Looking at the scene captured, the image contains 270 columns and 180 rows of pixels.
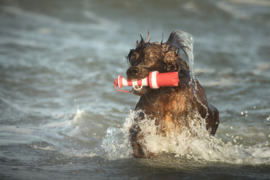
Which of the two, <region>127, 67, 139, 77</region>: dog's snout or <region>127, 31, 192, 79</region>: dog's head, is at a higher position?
<region>127, 31, 192, 79</region>: dog's head

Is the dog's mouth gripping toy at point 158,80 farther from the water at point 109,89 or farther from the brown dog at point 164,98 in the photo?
the water at point 109,89

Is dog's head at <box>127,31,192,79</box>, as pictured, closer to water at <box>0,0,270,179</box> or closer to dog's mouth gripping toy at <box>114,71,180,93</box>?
dog's mouth gripping toy at <box>114,71,180,93</box>

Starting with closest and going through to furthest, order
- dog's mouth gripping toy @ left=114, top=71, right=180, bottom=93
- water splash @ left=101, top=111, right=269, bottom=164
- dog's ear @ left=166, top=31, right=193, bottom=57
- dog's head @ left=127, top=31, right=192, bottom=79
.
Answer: dog's mouth gripping toy @ left=114, top=71, right=180, bottom=93, dog's head @ left=127, top=31, right=192, bottom=79, water splash @ left=101, top=111, right=269, bottom=164, dog's ear @ left=166, top=31, right=193, bottom=57

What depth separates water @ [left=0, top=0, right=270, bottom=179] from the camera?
399 centimetres

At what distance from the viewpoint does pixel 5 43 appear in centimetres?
1374

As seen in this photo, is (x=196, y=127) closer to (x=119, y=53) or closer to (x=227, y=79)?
(x=227, y=79)

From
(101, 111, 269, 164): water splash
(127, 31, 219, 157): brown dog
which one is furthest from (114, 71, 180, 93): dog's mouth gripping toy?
(101, 111, 269, 164): water splash

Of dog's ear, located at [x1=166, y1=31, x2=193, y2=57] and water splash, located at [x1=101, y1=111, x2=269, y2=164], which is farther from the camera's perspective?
dog's ear, located at [x1=166, y1=31, x2=193, y2=57]

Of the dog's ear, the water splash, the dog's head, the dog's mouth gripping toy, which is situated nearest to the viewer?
the dog's mouth gripping toy

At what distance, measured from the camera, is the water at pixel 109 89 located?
3992mm

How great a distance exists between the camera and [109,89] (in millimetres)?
9023

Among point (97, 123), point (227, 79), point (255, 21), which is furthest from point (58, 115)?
point (255, 21)

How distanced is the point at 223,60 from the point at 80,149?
7247mm

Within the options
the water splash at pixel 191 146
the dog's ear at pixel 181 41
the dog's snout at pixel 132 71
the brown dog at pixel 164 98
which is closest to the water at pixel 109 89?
the water splash at pixel 191 146
